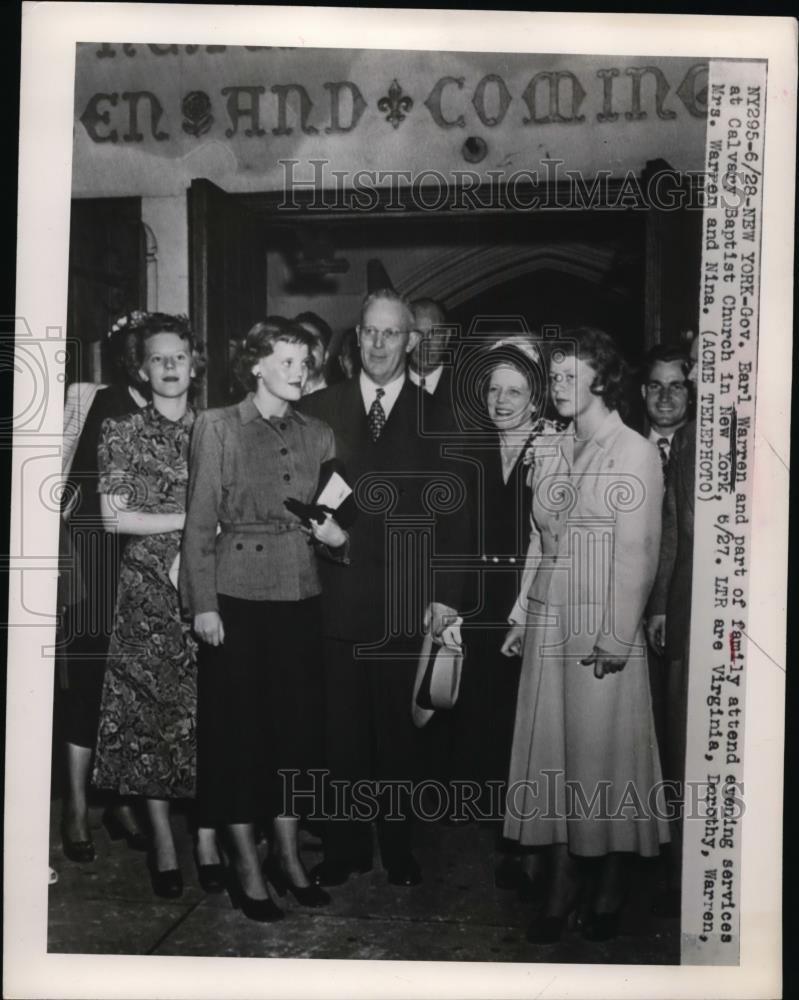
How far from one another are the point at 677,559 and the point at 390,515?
0.77 metres

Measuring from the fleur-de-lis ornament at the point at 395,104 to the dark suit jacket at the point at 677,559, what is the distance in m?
1.12

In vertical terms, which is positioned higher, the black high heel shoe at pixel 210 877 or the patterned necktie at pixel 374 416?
the patterned necktie at pixel 374 416

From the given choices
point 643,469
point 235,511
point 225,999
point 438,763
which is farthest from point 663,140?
point 225,999

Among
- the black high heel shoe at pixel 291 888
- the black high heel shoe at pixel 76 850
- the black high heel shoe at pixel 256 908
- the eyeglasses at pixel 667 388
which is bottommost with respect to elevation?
the black high heel shoe at pixel 256 908

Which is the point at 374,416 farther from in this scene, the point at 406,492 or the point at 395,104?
the point at 395,104

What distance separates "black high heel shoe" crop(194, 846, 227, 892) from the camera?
380 cm

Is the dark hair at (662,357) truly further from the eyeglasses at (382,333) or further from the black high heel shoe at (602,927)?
the black high heel shoe at (602,927)

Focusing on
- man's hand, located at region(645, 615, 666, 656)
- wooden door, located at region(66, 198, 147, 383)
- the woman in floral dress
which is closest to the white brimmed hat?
man's hand, located at region(645, 615, 666, 656)

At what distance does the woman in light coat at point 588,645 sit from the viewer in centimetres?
377

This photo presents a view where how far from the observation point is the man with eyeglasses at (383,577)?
378 cm

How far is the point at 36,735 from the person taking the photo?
3.82m

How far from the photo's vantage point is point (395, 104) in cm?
377

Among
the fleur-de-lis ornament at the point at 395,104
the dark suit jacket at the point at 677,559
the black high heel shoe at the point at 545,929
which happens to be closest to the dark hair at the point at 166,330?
the fleur-de-lis ornament at the point at 395,104

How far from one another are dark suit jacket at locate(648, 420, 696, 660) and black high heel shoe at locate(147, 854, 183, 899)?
144 centimetres
